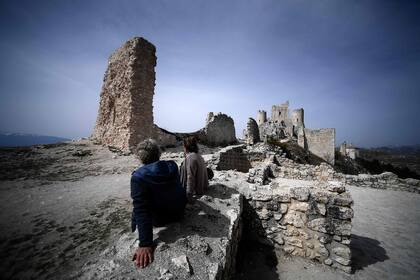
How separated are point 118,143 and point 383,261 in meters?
12.6

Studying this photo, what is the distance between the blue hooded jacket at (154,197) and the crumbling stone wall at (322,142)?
30.9 metres

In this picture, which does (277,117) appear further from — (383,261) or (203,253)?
(203,253)

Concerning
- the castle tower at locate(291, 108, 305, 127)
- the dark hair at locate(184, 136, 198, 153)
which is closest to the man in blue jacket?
the dark hair at locate(184, 136, 198, 153)

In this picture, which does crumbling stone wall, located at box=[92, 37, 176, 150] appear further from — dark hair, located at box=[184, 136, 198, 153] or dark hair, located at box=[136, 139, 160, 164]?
dark hair, located at box=[136, 139, 160, 164]

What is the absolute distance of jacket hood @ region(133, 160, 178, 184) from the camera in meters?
2.38

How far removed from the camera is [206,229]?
294cm

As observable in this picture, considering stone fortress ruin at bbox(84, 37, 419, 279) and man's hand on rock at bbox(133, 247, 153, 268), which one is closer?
man's hand on rock at bbox(133, 247, 153, 268)

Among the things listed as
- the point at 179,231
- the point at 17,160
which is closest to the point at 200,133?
the point at 17,160

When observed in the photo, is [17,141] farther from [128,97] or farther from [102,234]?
[102,234]

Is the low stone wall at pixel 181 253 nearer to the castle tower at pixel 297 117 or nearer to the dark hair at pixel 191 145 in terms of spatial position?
the dark hair at pixel 191 145

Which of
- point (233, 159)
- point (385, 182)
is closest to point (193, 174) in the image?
point (233, 159)

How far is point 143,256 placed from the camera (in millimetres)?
2057

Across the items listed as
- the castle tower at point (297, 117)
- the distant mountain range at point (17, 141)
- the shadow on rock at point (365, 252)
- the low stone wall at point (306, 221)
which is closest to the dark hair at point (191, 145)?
the low stone wall at point (306, 221)

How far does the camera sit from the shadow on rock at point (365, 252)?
453cm
